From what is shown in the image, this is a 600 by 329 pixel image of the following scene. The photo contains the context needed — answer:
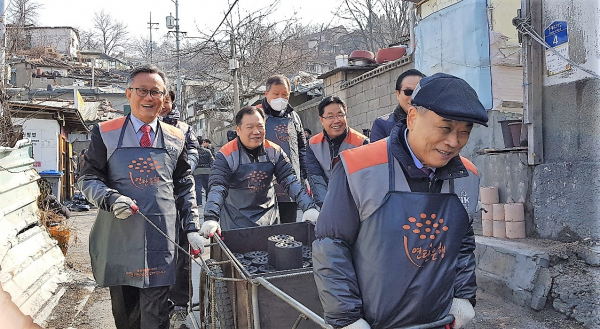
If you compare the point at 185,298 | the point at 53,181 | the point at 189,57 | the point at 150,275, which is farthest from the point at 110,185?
the point at 189,57

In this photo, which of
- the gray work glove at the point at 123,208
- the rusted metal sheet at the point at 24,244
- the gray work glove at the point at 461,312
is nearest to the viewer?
the gray work glove at the point at 461,312

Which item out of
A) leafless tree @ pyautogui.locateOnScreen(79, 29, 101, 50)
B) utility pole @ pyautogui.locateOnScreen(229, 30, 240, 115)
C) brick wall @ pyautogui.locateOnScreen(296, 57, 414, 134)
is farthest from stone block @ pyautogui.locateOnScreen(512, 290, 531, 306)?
leafless tree @ pyautogui.locateOnScreen(79, 29, 101, 50)

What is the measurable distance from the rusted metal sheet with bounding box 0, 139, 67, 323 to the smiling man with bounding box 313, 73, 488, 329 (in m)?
3.78

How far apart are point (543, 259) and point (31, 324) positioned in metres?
4.79

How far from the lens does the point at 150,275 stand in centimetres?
344

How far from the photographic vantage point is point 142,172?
3449 millimetres

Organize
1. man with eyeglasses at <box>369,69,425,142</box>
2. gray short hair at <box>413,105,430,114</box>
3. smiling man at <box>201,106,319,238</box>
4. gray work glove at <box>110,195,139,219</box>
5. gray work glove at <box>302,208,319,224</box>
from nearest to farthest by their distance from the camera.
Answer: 1. gray short hair at <box>413,105,430,114</box>
2. gray work glove at <box>110,195,139,219</box>
3. gray work glove at <box>302,208,319,224</box>
4. man with eyeglasses at <box>369,69,425,142</box>
5. smiling man at <box>201,106,319,238</box>

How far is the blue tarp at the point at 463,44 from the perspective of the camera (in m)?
8.11

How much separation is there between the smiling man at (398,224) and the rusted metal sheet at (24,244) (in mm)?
3777

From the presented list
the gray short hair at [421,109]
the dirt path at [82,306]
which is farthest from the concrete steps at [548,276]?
the dirt path at [82,306]

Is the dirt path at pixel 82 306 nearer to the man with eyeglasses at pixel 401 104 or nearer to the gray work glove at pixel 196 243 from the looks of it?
the gray work glove at pixel 196 243

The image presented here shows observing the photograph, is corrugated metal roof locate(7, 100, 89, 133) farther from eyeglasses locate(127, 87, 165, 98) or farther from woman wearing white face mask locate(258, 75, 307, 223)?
eyeglasses locate(127, 87, 165, 98)

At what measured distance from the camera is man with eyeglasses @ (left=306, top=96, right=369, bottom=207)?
4602 mm

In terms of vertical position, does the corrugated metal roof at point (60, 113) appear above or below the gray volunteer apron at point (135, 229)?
above
